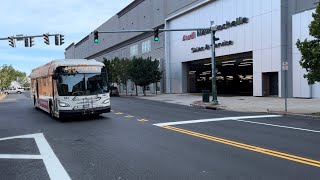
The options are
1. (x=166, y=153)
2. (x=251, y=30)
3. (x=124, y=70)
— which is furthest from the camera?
(x=124, y=70)

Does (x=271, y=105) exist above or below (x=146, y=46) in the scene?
below

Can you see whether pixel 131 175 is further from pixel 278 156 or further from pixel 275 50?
pixel 275 50

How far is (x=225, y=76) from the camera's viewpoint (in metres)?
63.9

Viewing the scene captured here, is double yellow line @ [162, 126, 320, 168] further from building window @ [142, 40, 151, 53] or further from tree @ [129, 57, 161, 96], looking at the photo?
building window @ [142, 40, 151, 53]

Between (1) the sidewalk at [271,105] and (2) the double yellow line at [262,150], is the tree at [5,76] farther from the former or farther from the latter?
(2) the double yellow line at [262,150]

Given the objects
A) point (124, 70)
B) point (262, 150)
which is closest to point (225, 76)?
point (124, 70)

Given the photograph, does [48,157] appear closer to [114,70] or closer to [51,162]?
[51,162]

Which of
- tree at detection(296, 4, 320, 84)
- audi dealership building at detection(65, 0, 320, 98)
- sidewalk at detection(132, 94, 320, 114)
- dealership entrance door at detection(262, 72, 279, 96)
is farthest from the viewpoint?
dealership entrance door at detection(262, 72, 279, 96)

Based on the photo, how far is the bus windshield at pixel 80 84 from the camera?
1822 centimetres

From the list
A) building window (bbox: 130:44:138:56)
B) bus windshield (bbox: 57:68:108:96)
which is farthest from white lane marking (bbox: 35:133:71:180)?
building window (bbox: 130:44:138:56)

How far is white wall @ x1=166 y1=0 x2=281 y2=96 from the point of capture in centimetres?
3475

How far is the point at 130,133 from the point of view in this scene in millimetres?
13250

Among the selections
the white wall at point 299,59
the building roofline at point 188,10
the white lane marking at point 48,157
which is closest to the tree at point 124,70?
the building roofline at point 188,10

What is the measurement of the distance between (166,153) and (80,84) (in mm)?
10044
